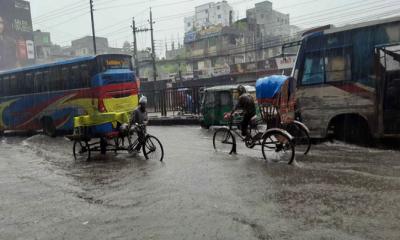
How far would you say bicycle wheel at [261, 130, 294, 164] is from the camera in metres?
9.01

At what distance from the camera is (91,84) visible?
663 inches

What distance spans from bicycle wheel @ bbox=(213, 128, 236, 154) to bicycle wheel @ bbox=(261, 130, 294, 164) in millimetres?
1042

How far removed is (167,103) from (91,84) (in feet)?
21.9

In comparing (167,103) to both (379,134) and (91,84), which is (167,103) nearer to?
(91,84)

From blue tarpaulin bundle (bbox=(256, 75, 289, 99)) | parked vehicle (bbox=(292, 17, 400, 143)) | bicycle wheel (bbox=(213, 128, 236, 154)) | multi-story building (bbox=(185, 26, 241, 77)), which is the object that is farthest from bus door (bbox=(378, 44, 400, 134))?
multi-story building (bbox=(185, 26, 241, 77))

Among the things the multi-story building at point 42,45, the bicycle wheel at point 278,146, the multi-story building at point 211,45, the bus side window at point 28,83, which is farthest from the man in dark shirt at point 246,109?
the multi-story building at point 42,45

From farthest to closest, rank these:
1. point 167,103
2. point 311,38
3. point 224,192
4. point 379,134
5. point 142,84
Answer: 1. point 142,84
2. point 167,103
3. point 311,38
4. point 379,134
5. point 224,192

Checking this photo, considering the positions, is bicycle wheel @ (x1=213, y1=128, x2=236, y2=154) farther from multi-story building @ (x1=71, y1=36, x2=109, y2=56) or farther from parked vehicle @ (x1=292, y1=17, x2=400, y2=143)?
multi-story building @ (x1=71, y1=36, x2=109, y2=56)

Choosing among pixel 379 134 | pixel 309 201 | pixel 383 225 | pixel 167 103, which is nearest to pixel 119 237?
pixel 309 201

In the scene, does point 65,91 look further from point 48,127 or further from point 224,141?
point 224,141

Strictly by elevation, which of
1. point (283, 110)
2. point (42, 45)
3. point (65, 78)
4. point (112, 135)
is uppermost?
point (42, 45)

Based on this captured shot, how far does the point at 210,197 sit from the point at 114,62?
1194 cm

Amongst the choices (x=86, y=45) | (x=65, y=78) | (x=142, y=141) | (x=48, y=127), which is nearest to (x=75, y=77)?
(x=65, y=78)

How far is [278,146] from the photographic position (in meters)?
9.30
